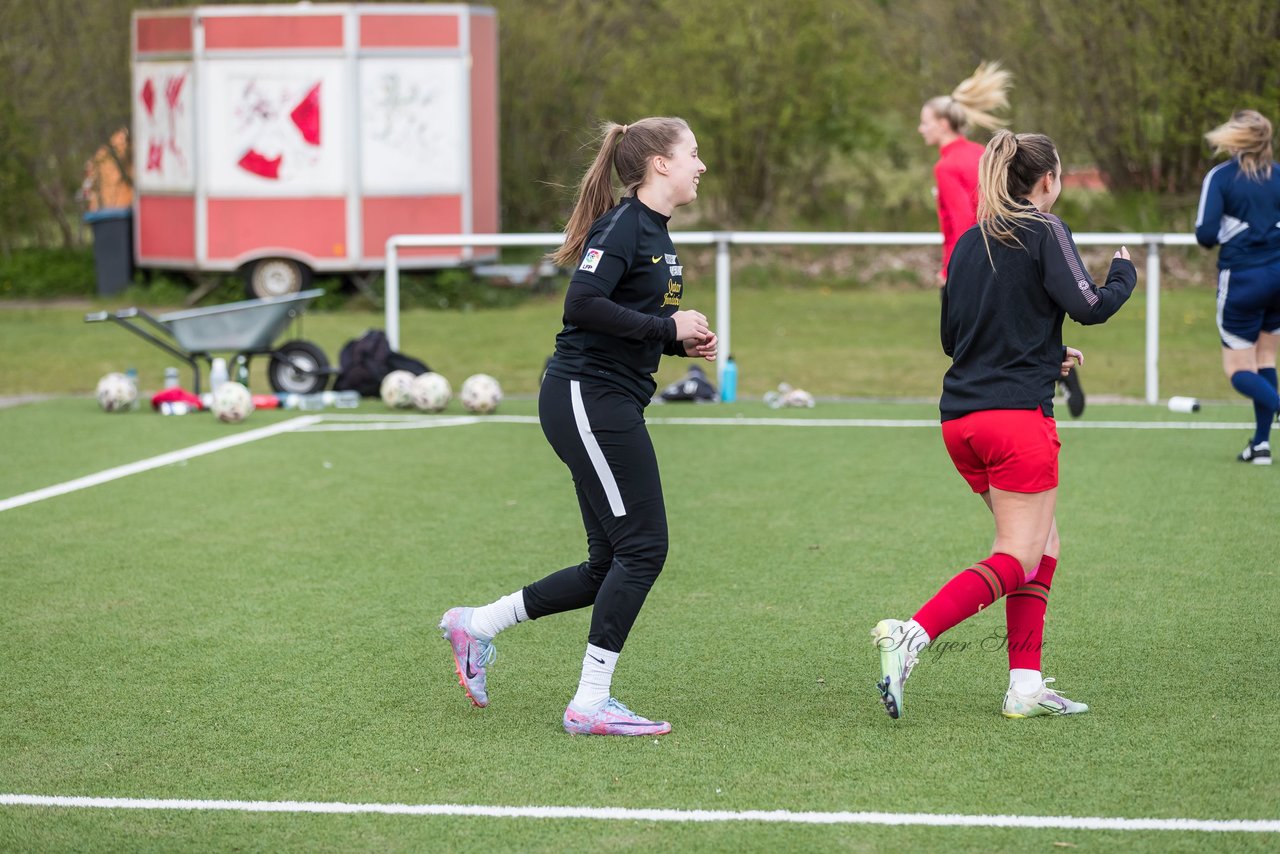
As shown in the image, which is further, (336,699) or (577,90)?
(577,90)

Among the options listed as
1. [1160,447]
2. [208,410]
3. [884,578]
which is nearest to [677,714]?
[884,578]

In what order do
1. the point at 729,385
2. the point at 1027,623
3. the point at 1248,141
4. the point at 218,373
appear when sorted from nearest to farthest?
the point at 1027,623 < the point at 1248,141 < the point at 218,373 < the point at 729,385

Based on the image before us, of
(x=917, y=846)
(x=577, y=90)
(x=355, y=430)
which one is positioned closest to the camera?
(x=917, y=846)

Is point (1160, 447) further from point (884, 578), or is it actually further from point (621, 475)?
point (621, 475)

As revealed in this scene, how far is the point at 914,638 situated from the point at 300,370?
9.23 meters

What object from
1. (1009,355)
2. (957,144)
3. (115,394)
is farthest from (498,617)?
(115,394)

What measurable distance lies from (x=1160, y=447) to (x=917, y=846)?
7.20m

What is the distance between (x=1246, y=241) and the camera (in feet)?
29.2

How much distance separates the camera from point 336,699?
5.11m

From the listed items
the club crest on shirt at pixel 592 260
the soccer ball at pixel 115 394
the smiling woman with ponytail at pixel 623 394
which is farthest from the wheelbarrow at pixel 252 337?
the club crest on shirt at pixel 592 260

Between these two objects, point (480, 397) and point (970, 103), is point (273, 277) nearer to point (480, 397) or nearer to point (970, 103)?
point (480, 397)

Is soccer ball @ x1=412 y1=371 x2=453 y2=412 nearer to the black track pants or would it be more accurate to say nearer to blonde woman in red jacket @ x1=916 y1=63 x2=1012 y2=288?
blonde woman in red jacket @ x1=916 y1=63 x2=1012 y2=288

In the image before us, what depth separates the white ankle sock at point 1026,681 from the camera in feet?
15.7

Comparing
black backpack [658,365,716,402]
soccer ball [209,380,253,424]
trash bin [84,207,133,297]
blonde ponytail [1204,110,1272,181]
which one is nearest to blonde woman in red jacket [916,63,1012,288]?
blonde ponytail [1204,110,1272,181]
